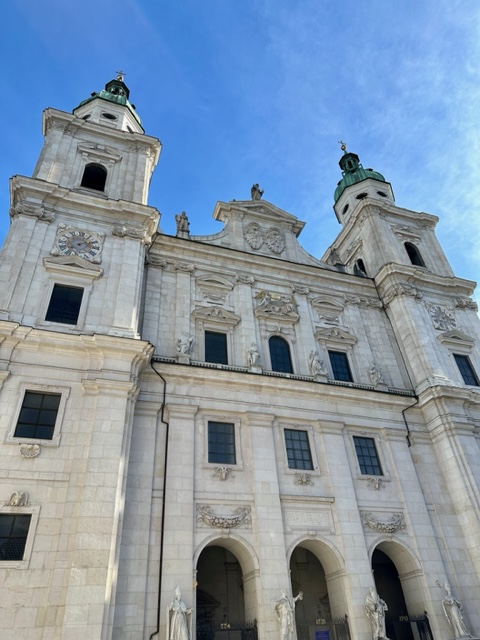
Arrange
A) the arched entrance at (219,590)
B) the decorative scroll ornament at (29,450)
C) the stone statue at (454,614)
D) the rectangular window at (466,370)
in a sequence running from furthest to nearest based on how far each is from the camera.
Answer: the rectangular window at (466,370)
the arched entrance at (219,590)
the stone statue at (454,614)
the decorative scroll ornament at (29,450)

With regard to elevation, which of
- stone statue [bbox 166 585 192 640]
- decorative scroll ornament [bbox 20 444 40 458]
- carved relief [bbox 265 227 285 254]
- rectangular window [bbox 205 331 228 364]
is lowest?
stone statue [bbox 166 585 192 640]

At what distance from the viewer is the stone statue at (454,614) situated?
15.9 m

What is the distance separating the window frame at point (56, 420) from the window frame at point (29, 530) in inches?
79.5

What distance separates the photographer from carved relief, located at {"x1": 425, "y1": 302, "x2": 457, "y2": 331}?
2652cm

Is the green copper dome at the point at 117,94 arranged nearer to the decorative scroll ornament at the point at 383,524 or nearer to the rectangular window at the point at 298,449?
the rectangular window at the point at 298,449

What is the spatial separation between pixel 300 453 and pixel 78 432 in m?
9.06

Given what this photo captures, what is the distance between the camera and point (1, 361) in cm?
1587

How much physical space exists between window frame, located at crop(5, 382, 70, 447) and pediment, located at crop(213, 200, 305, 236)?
1604 centimetres

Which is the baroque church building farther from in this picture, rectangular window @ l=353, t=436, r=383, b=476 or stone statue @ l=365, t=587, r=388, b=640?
stone statue @ l=365, t=587, r=388, b=640

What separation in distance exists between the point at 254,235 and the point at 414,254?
41.0 ft

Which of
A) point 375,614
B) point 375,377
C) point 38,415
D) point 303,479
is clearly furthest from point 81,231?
point 375,614

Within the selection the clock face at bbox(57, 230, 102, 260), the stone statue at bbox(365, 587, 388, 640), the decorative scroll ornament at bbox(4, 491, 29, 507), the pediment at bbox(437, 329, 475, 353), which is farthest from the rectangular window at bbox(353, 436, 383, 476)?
the clock face at bbox(57, 230, 102, 260)

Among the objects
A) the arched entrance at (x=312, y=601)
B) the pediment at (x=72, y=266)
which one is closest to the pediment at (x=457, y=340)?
the arched entrance at (x=312, y=601)

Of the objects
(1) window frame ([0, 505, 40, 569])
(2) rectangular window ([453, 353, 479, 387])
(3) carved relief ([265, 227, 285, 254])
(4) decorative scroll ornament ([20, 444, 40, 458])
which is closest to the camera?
(1) window frame ([0, 505, 40, 569])
